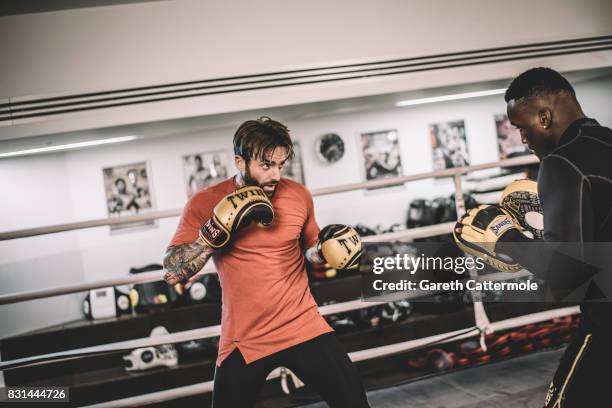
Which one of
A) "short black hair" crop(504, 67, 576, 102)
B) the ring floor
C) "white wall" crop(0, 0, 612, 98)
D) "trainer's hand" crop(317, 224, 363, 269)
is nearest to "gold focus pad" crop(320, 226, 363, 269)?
"trainer's hand" crop(317, 224, 363, 269)

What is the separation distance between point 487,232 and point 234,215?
2.29 ft

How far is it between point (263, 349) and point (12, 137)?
7.47 feet

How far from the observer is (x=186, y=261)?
1494mm

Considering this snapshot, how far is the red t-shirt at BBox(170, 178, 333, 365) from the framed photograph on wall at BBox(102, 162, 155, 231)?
3.37 m

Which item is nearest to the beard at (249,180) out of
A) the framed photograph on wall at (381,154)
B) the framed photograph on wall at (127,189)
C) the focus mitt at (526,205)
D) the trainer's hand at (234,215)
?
the trainer's hand at (234,215)

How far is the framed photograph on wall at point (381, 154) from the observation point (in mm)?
5145

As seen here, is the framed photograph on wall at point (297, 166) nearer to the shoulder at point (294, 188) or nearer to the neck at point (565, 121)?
the shoulder at point (294, 188)

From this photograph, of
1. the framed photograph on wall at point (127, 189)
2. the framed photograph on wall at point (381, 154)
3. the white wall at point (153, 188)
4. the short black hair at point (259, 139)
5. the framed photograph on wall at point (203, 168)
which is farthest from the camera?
the framed photograph on wall at point (381, 154)

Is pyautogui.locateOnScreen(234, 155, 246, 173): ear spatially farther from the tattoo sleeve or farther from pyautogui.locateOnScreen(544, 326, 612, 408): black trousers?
pyautogui.locateOnScreen(544, 326, 612, 408): black trousers

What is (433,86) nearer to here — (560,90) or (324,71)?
(324,71)

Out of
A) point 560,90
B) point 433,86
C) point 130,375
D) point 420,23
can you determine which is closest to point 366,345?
point 130,375

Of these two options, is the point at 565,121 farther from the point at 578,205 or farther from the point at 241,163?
the point at 241,163

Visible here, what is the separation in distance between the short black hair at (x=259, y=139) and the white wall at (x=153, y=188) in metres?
3.35

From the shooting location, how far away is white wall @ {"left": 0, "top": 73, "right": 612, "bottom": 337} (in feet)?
14.0
